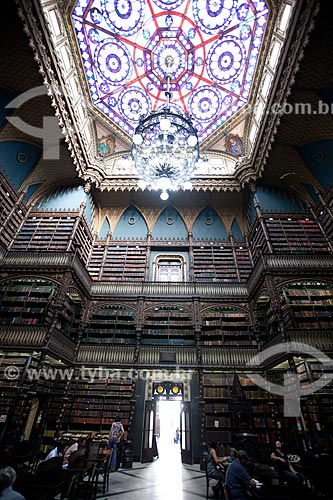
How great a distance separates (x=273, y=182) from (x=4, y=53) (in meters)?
10.8

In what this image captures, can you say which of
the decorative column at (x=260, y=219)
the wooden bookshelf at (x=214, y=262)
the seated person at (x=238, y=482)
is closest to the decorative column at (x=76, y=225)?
the wooden bookshelf at (x=214, y=262)

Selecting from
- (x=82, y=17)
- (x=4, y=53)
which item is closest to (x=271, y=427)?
(x=4, y=53)

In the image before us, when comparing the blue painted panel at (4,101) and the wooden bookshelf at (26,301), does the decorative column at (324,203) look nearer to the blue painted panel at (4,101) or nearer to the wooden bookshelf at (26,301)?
the wooden bookshelf at (26,301)

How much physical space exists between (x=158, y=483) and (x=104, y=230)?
9895 mm

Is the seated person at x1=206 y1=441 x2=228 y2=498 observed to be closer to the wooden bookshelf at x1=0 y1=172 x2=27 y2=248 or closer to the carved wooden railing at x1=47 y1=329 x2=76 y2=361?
the carved wooden railing at x1=47 y1=329 x2=76 y2=361

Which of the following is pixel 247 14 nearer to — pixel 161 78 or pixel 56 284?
pixel 161 78

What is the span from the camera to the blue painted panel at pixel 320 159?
913 cm

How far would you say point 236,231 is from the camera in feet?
40.7

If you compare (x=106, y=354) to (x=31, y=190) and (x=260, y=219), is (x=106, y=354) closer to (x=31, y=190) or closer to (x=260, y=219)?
(x=31, y=190)

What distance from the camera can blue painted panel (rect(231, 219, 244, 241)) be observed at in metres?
12.1

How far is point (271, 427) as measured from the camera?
7.11 meters

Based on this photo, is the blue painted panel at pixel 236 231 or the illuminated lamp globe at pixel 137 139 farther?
the blue painted panel at pixel 236 231

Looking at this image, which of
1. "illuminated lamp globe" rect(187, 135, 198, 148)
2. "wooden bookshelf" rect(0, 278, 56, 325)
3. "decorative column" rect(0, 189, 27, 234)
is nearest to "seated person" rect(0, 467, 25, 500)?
"illuminated lamp globe" rect(187, 135, 198, 148)

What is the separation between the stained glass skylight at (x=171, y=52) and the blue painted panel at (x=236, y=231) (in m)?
5.43
